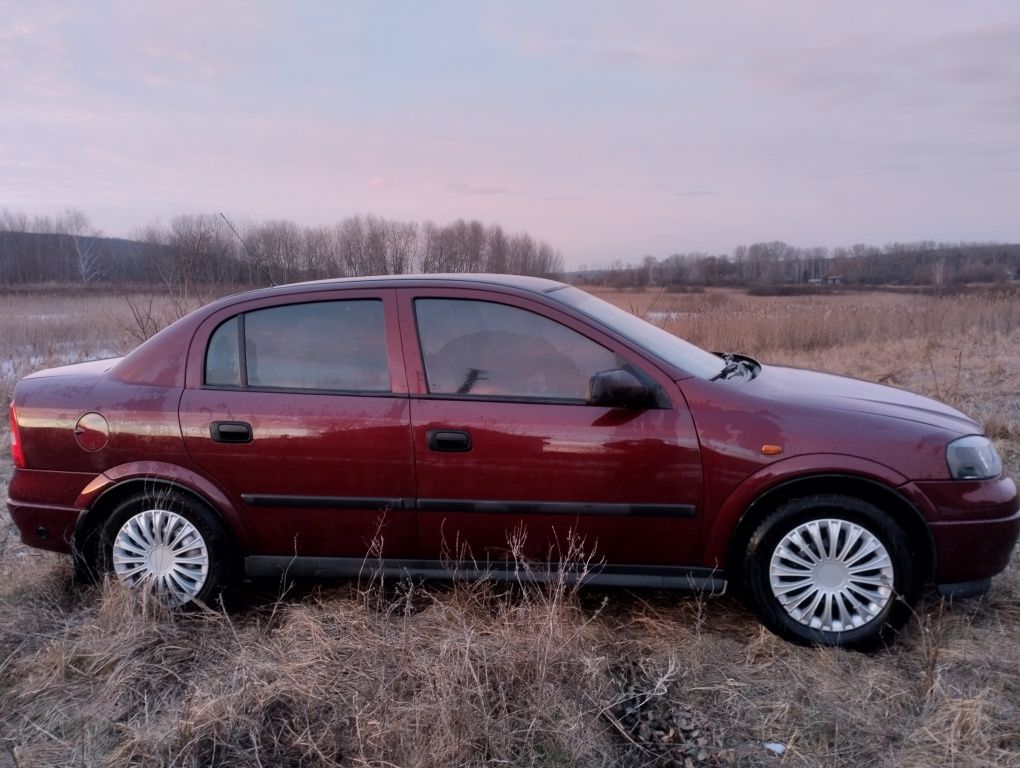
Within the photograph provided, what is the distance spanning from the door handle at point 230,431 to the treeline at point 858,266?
17.3 metres

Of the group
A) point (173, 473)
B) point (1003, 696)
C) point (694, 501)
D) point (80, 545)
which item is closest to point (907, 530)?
point (1003, 696)

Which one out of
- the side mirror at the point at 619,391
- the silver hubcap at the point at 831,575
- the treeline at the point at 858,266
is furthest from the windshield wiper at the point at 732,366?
the treeline at the point at 858,266

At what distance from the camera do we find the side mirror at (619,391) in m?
2.90

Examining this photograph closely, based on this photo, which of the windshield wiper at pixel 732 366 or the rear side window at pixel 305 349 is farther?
the windshield wiper at pixel 732 366

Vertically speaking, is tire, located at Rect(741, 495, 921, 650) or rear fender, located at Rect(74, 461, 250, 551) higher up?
rear fender, located at Rect(74, 461, 250, 551)

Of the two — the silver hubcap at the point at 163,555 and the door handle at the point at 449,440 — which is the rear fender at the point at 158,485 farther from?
Result: the door handle at the point at 449,440

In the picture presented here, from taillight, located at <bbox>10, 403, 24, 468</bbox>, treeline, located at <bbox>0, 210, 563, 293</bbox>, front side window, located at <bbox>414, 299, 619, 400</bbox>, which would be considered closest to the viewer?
front side window, located at <bbox>414, 299, 619, 400</bbox>

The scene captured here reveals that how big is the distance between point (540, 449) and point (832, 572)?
132 cm

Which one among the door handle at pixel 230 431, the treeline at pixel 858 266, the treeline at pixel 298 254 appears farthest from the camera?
the treeline at pixel 858 266

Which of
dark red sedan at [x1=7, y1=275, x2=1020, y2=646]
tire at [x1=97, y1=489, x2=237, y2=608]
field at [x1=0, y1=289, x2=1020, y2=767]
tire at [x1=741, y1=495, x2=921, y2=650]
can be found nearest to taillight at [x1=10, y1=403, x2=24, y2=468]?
dark red sedan at [x1=7, y1=275, x2=1020, y2=646]

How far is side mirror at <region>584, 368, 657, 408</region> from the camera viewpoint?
290 centimetres

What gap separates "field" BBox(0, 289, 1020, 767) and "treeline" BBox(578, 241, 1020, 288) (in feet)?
56.0

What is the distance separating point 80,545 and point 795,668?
10.8 ft

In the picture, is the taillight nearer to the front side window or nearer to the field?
the field
